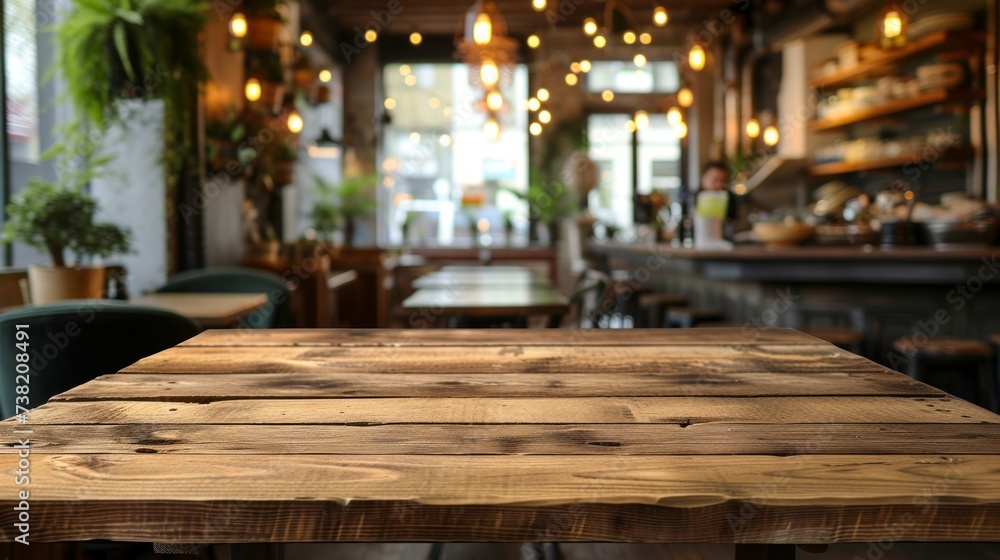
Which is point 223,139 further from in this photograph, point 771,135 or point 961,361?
point 771,135

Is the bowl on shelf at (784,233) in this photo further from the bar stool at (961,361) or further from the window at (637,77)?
the window at (637,77)

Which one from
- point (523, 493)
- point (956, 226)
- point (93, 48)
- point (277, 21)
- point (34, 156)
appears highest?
point (277, 21)

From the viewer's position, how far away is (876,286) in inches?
141

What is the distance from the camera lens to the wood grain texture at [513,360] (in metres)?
1.35

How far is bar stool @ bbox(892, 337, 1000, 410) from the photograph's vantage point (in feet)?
9.96

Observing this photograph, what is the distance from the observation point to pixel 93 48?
3096 millimetres

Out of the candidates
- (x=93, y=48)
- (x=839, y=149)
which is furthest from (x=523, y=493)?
(x=839, y=149)

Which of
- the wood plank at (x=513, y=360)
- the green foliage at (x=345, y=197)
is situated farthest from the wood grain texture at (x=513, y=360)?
the green foliage at (x=345, y=197)

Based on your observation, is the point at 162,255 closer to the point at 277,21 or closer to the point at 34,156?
the point at 34,156

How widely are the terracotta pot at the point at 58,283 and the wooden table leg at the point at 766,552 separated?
90.8 inches

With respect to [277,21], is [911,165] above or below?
below

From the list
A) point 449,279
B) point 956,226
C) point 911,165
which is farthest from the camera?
point 911,165

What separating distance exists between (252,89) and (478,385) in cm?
437

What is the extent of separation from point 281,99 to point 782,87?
5.68 metres
